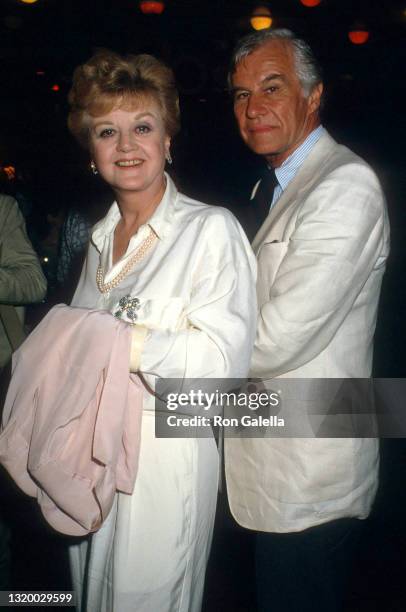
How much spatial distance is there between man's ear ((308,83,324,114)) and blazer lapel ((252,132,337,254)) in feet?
0.54

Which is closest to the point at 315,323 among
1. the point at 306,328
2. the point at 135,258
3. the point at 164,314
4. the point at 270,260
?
the point at 306,328

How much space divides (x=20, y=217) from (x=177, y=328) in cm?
114

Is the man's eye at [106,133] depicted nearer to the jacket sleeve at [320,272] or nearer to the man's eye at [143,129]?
the man's eye at [143,129]

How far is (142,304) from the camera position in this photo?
1.23 meters

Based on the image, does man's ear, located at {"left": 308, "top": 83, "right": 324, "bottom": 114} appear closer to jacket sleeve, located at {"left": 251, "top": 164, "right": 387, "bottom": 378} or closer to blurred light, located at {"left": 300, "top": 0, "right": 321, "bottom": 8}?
jacket sleeve, located at {"left": 251, "top": 164, "right": 387, "bottom": 378}

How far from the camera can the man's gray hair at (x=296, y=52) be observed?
1.54 m

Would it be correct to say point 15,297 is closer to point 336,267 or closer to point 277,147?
point 277,147

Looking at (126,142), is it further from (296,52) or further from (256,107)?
(296,52)

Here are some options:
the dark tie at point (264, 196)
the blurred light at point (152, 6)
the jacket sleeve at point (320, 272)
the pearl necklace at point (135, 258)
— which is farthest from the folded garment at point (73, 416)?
the blurred light at point (152, 6)

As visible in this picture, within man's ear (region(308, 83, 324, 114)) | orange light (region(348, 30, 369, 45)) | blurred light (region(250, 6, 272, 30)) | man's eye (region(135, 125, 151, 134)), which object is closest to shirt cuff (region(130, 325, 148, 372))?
man's eye (region(135, 125, 151, 134))

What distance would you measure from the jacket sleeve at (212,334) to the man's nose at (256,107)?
57 cm

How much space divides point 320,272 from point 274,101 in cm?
60

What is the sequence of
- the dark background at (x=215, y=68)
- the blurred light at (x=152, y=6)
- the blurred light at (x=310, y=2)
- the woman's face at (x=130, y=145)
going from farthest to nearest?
the blurred light at (x=152, y=6)
the blurred light at (x=310, y=2)
the dark background at (x=215, y=68)
the woman's face at (x=130, y=145)

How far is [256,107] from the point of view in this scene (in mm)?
1551
